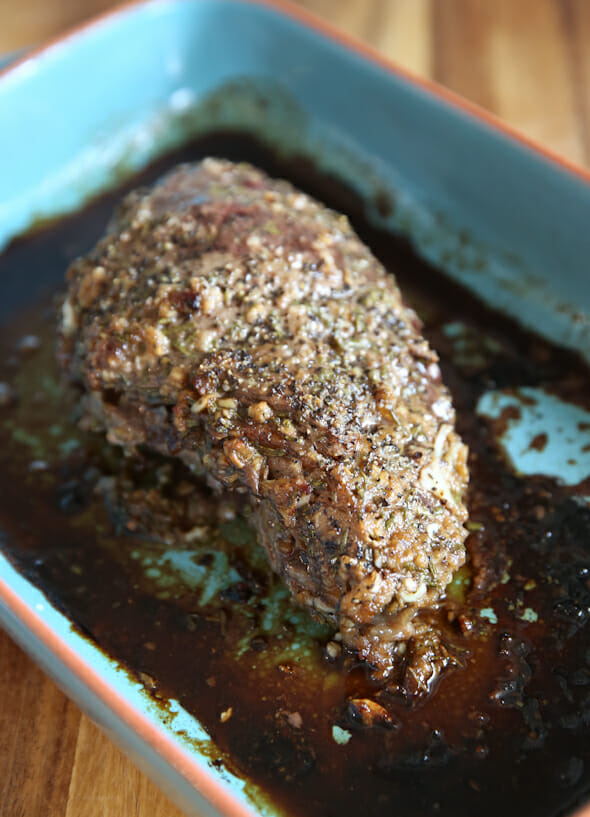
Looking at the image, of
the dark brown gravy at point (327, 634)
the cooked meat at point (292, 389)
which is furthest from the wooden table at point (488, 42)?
the cooked meat at point (292, 389)

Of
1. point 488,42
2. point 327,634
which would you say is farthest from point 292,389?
point 488,42

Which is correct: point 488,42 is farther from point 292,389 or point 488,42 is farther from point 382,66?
point 292,389

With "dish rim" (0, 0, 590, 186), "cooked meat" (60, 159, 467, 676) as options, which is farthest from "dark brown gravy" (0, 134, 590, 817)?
"dish rim" (0, 0, 590, 186)

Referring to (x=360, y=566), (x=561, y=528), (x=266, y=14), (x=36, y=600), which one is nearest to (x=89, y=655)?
(x=36, y=600)

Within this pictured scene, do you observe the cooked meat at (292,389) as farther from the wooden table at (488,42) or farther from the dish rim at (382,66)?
the wooden table at (488,42)

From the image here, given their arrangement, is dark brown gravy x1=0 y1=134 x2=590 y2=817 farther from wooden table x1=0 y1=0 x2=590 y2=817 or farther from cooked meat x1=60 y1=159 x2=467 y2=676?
wooden table x1=0 y1=0 x2=590 y2=817

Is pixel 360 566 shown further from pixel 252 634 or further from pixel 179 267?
pixel 179 267
